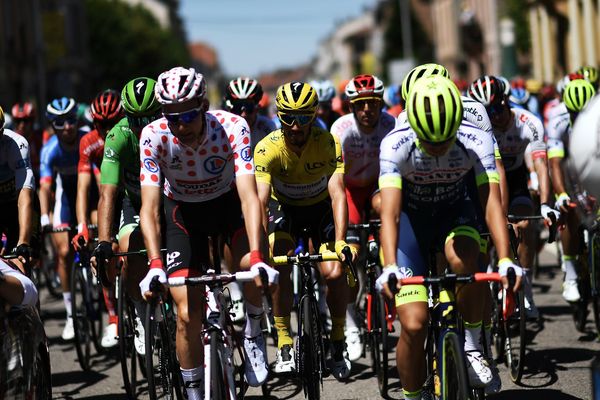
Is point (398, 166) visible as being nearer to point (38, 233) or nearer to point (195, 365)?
point (195, 365)

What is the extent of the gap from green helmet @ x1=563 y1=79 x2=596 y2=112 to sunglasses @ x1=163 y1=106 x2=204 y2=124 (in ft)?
14.7

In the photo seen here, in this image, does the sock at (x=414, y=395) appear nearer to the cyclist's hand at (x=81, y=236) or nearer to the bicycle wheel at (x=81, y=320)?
the cyclist's hand at (x=81, y=236)

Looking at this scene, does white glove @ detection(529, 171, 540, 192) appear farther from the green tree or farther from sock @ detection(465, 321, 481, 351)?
the green tree

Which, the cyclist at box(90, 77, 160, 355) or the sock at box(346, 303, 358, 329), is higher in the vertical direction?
the cyclist at box(90, 77, 160, 355)

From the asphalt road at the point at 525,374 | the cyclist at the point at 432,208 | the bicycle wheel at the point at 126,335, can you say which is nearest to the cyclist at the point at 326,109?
Result: the asphalt road at the point at 525,374

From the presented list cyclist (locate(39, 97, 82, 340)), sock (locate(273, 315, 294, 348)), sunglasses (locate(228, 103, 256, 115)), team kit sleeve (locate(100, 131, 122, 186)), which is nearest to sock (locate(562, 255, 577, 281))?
sunglasses (locate(228, 103, 256, 115))

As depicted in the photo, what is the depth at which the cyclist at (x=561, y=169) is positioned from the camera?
996 centimetres

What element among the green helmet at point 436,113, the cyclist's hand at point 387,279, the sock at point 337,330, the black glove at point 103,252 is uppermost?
the green helmet at point 436,113

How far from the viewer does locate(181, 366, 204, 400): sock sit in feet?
22.0

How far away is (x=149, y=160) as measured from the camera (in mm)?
6836

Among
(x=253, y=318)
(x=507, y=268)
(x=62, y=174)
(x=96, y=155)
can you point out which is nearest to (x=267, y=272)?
(x=507, y=268)

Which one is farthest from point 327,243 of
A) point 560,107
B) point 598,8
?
point 598,8

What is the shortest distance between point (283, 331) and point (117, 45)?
73.2 metres

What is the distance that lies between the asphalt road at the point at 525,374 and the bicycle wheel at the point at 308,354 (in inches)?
36.4
